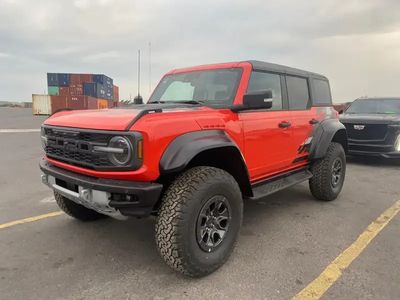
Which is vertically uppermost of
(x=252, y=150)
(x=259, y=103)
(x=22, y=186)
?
(x=259, y=103)

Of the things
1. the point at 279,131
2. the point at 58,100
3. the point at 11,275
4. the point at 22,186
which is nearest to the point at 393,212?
the point at 279,131

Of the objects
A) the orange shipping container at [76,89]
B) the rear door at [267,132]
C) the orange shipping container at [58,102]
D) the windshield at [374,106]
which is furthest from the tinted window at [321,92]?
the orange shipping container at [76,89]

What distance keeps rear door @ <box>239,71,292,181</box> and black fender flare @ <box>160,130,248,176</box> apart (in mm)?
568

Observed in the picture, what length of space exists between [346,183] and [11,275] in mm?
5654

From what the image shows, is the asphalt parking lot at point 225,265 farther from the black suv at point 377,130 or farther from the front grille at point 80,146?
the black suv at point 377,130

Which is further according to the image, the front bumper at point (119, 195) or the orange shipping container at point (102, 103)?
the orange shipping container at point (102, 103)

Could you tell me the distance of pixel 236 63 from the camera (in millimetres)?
4348

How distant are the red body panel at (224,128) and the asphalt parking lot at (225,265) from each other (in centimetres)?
74

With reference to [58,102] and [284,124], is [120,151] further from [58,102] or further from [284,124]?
[58,102]

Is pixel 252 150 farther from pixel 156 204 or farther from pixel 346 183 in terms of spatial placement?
pixel 346 183

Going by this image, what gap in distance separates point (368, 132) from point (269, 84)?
5405 mm

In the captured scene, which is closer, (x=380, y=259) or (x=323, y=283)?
(x=323, y=283)

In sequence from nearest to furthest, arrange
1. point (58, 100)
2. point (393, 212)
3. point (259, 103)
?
point (259, 103) < point (393, 212) < point (58, 100)

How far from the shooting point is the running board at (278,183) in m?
4.14
